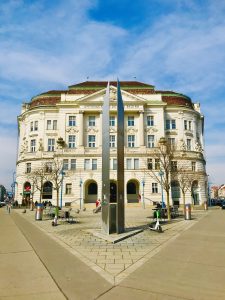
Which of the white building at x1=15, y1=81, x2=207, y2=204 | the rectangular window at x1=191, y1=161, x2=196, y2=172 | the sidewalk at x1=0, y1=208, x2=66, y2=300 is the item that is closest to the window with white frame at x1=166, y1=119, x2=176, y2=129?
the white building at x1=15, y1=81, x2=207, y2=204

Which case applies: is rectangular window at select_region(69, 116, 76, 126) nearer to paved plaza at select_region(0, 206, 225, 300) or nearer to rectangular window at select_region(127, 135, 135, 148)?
rectangular window at select_region(127, 135, 135, 148)

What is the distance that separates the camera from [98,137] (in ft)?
205

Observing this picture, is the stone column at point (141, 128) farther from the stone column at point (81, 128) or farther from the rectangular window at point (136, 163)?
the stone column at point (81, 128)

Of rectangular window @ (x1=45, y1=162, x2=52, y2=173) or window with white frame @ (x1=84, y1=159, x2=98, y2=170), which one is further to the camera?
rectangular window @ (x1=45, y1=162, x2=52, y2=173)

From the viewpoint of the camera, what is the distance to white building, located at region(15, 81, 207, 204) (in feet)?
190

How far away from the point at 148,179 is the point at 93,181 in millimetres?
11279

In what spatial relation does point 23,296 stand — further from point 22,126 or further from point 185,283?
point 22,126

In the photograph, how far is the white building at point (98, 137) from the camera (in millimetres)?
57781

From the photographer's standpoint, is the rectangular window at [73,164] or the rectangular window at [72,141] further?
the rectangular window at [72,141]

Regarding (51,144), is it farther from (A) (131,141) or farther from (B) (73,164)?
(A) (131,141)

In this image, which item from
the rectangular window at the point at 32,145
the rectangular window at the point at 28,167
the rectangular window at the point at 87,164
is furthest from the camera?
the rectangular window at the point at 32,145

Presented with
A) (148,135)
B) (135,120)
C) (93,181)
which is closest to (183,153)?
(148,135)

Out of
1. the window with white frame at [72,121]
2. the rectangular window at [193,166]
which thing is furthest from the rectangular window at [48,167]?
the rectangular window at [193,166]

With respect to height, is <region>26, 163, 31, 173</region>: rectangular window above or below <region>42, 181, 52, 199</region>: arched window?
above
